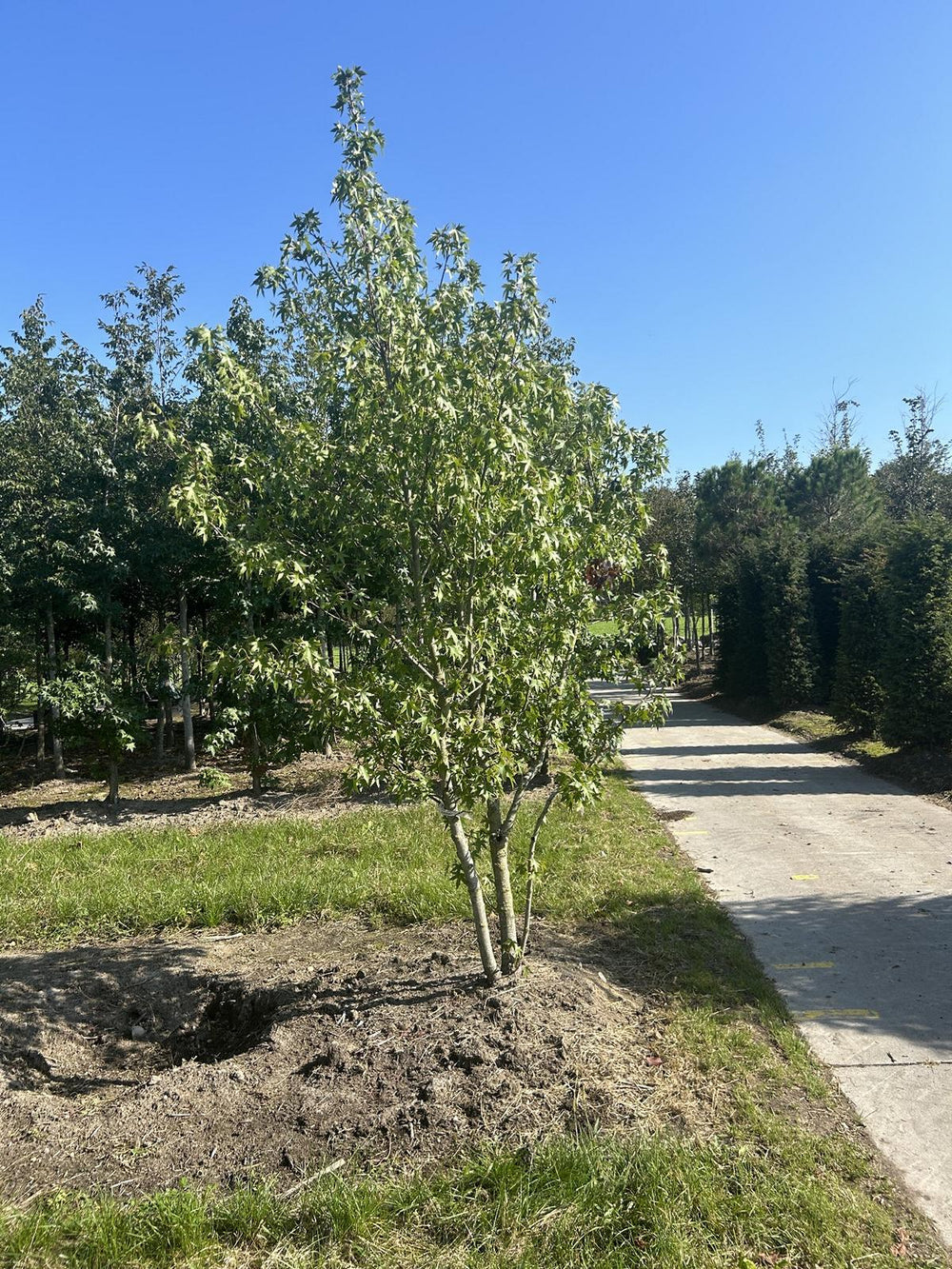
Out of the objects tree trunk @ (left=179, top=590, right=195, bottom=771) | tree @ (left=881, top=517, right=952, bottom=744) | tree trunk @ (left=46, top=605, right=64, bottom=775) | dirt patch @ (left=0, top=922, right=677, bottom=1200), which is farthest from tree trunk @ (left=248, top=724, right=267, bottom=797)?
tree @ (left=881, top=517, right=952, bottom=744)

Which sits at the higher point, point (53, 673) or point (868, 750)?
point (53, 673)

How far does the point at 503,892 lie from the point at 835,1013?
78.6 inches

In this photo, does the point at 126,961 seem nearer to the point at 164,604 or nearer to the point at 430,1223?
the point at 430,1223

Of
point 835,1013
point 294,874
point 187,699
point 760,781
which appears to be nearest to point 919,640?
point 760,781

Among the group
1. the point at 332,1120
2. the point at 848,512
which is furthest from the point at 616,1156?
the point at 848,512

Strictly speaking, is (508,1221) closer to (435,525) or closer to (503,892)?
(503,892)

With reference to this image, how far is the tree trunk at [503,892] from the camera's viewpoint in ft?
14.2

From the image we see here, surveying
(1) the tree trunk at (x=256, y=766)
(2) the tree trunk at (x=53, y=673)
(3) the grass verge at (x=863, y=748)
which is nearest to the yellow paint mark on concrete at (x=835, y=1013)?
(3) the grass verge at (x=863, y=748)

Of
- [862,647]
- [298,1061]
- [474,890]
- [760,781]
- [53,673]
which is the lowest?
[760,781]

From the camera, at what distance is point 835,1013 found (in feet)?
14.9

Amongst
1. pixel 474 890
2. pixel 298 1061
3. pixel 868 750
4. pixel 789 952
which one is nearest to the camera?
pixel 298 1061

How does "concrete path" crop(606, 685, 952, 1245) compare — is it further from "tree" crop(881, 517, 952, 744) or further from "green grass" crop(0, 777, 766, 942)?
"tree" crop(881, 517, 952, 744)

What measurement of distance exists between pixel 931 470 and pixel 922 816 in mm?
20187

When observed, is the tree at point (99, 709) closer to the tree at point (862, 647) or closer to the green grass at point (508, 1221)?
the green grass at point (508, 1221)
